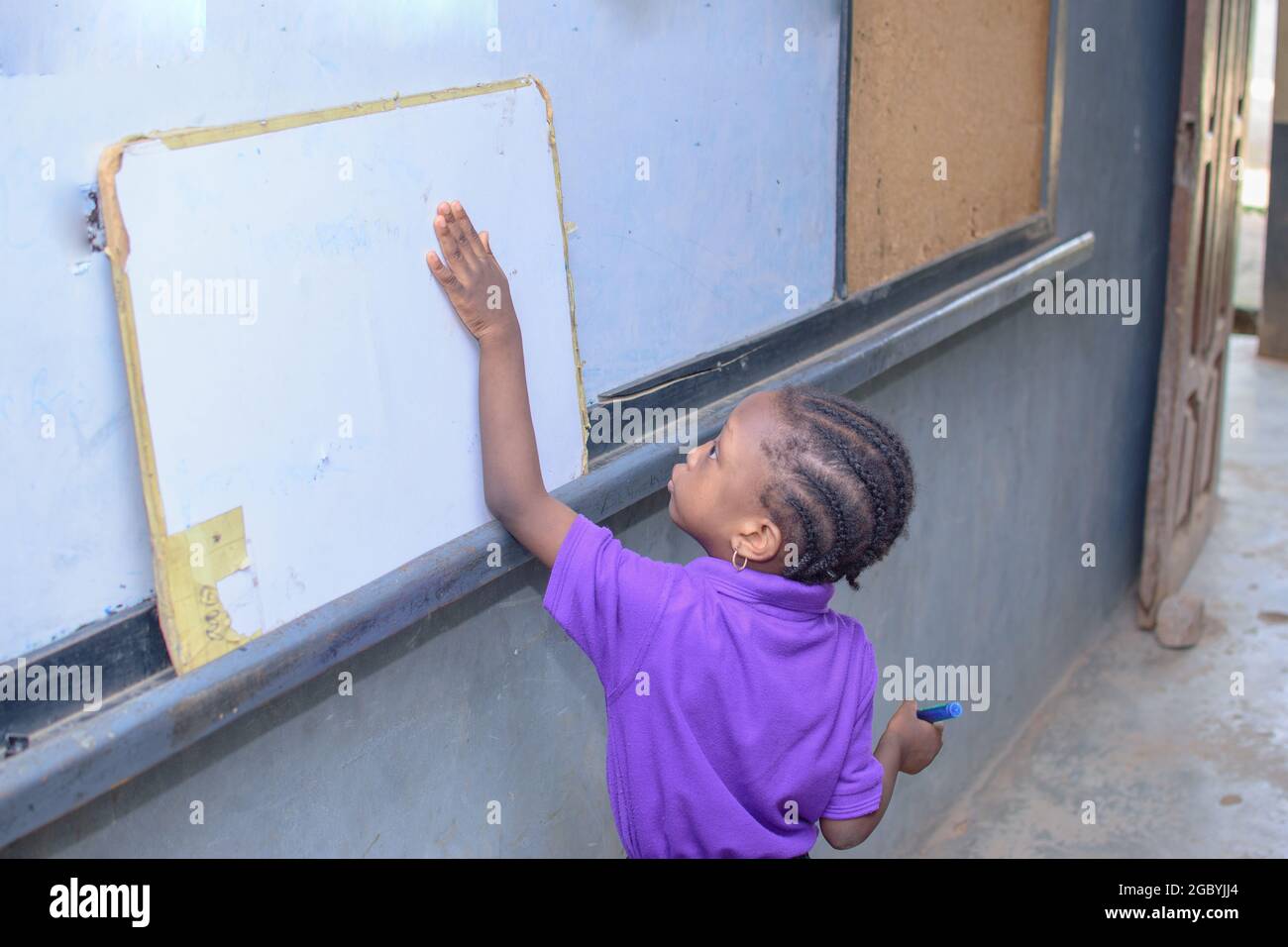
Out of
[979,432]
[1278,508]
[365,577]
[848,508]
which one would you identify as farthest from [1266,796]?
[365,577]

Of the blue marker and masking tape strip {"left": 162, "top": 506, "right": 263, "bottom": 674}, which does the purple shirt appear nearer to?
the blue marker

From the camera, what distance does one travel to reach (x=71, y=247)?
46.7 inches

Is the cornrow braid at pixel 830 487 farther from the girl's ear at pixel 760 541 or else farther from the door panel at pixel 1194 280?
the door panel at pixel 1194 280

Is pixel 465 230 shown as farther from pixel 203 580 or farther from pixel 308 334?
pixel 203 580

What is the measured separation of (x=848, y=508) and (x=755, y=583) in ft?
0.44

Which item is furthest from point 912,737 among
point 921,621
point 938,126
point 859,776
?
point 938,126

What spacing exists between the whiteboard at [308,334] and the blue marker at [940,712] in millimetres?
647

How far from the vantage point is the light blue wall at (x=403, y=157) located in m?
1.17

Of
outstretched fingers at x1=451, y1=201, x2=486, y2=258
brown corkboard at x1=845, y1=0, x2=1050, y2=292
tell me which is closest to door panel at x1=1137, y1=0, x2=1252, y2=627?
brown corkboard at x1=845, y1=0, x2=1050, y2=292

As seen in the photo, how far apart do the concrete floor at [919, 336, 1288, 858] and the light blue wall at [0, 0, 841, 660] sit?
2039mm

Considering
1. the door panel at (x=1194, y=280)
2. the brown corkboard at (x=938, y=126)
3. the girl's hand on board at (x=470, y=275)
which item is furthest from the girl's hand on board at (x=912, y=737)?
the door panel at (x=1194, y=280)

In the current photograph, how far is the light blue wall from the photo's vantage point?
1.17 metres
